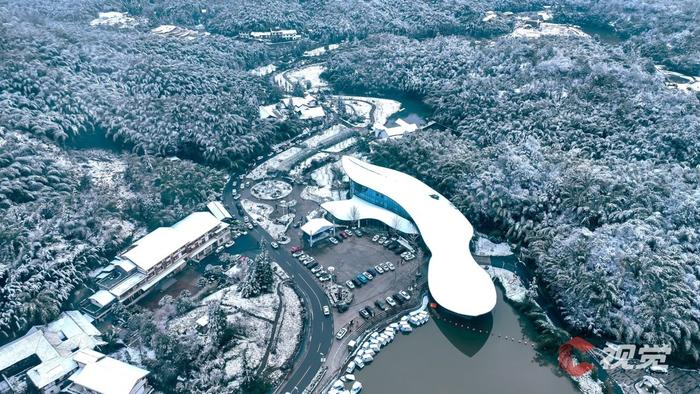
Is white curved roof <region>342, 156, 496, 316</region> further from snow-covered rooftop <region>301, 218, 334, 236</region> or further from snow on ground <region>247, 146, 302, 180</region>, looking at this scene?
snow on ground <region>247, 146, 302, 180</region>

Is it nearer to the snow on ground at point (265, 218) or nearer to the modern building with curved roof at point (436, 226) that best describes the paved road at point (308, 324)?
the snow on ground at point (265, 218)

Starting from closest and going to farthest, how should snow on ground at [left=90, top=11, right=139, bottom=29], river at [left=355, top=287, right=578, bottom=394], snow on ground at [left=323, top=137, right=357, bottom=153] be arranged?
river at [left=355, top=287, right=578, bottom=394] → snow on ground at [left=323, top=137, right=357, bottom=153] → snow on ground at [left=90, top=11, right=139, bottom=29]

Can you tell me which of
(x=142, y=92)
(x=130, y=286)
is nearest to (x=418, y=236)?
→ (x=130, y=286)

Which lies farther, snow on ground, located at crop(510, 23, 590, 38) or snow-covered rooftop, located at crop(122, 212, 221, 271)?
snow on ground, located at crop(510, 23, 590, 38)

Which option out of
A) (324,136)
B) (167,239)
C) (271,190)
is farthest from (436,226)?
(324,136)

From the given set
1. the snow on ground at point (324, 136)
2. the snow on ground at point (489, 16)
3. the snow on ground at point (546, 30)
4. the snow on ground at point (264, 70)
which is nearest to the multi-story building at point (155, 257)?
the snow on ground at point (324, 136)

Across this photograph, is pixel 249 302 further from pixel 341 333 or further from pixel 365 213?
pixel 365 213

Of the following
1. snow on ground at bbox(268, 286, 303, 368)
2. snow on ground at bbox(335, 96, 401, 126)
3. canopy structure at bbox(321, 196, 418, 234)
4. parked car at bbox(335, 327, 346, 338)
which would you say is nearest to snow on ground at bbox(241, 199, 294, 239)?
canopy structure at bbox(321, 196, 418, 234)
